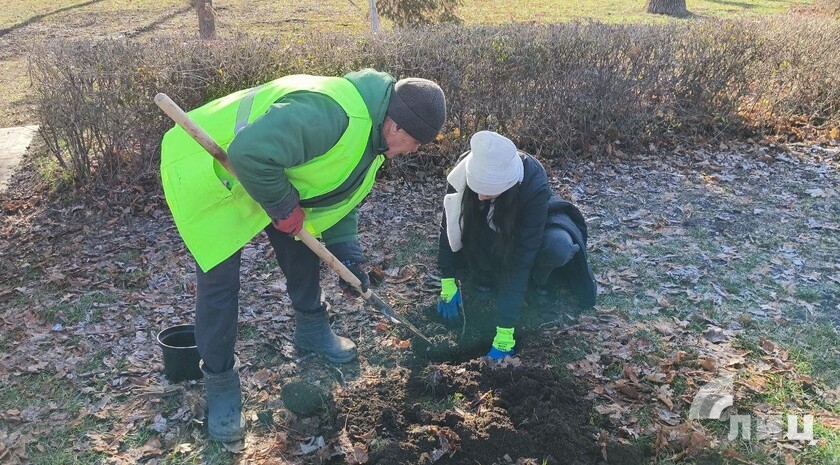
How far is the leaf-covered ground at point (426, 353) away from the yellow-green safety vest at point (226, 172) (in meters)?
1.15

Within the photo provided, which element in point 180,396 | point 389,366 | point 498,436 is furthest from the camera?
point 389,366

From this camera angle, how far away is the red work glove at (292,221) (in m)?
2.88

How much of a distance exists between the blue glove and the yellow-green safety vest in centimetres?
158

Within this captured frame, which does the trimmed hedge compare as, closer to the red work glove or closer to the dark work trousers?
the dark work trousers

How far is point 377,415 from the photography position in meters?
3.50

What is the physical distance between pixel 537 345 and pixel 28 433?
116 inches

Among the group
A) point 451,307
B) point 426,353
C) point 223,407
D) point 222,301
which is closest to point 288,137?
point 222,301

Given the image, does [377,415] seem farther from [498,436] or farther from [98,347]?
[98,347]

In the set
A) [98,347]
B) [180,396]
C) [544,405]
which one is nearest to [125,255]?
[98,347]

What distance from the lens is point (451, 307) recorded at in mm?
4312

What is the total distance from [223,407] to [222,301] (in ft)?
2.08

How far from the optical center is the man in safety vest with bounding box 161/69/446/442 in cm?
262

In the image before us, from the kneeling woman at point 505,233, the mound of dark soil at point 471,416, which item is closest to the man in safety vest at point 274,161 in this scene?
the kneeling woman at point 505,233

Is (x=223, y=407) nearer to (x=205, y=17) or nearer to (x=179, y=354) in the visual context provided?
(x=179, y=354)
